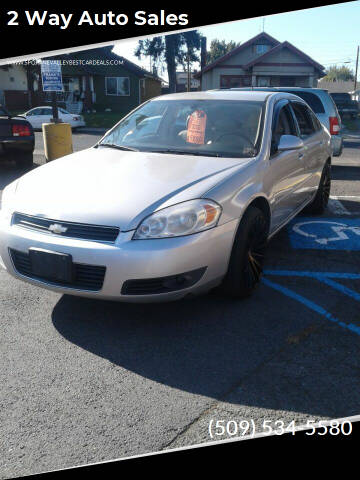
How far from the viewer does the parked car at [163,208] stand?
10.0 feet

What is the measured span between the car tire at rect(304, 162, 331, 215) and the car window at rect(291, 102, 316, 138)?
30.5 inches

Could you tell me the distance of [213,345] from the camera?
315 centimetres

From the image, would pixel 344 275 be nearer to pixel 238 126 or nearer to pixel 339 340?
pixel 339 340

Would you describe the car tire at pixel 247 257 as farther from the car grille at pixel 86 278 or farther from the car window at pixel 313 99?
the car window at pixel 313 99

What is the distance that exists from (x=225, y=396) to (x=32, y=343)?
1.37 metres

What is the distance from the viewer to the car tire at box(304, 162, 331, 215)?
6339mm

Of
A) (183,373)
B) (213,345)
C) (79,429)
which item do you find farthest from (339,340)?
(79,429)

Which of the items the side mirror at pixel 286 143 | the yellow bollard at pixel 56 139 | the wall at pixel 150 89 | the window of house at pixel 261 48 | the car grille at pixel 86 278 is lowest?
the car grille at pixel 86 278

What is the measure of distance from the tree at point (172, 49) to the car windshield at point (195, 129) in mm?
41633

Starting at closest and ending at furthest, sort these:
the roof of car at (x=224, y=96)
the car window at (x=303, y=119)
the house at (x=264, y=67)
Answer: the roof of car at (x=224, y=96) < the car window at (x=303, y=119) < the house at (x=264, y=67)

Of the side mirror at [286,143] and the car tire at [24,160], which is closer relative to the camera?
the side mirror at [286,143]

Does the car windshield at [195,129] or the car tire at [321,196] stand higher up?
the car windshield at [195,129]

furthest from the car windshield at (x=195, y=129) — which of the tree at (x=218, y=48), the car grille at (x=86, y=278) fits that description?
the tree at (x=218, y=48)

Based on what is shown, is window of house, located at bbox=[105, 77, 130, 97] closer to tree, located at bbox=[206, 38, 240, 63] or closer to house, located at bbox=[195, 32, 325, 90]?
house, located at bbox=[195, 32, 325, 90]
